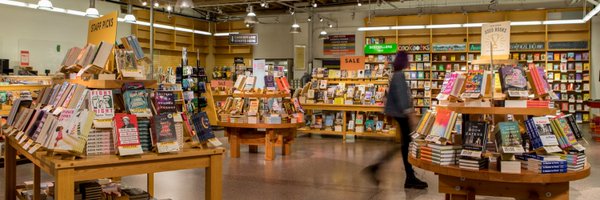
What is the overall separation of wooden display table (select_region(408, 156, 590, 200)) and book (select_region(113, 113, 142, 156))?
2086 millimetres

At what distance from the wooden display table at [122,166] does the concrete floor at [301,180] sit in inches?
78.9

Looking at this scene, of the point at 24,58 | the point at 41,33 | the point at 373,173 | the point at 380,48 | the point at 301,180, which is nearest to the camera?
the point at 373,173

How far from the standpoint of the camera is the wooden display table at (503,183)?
3.43 m

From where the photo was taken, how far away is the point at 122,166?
2984 mm

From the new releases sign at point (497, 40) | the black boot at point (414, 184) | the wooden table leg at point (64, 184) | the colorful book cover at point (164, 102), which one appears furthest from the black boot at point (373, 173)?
the wooden table leg at point (64, 184)

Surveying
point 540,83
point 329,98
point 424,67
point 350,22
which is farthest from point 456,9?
point 540,83

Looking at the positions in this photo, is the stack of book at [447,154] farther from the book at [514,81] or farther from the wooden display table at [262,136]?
the wooden display table at [262,136]

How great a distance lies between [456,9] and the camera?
15.3 metres

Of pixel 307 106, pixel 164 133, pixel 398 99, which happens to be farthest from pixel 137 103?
pixel 307 106

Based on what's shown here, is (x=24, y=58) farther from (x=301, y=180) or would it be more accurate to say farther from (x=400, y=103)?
(x=400, y=103)

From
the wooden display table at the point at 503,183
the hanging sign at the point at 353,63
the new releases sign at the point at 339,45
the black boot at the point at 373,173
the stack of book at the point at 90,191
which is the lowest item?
the black boot at the point at 373,173

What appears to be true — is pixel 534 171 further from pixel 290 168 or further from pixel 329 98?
pixel 329 98

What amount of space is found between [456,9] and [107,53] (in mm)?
13471

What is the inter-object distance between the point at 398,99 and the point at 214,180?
2608mm
